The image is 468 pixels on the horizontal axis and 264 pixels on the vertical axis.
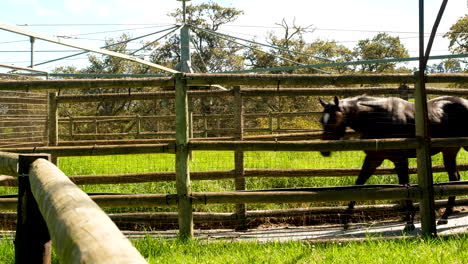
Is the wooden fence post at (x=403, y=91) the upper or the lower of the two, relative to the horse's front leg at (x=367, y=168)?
upper

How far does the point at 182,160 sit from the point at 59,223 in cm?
334

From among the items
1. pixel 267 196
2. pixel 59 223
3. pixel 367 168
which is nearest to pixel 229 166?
pixel 367 168

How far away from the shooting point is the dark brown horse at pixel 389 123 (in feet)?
19.5

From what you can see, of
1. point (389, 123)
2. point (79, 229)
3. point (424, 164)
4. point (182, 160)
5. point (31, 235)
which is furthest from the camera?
point (389, 123)

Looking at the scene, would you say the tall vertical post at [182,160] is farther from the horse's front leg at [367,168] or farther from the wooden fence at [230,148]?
the horse's front leg at [367,168]

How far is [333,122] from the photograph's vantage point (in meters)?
5.78

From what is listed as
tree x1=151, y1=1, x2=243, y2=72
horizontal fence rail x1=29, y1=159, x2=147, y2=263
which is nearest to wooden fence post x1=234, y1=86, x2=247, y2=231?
horizontal fence rail x1=29, y1=159, x2=147, y2=263

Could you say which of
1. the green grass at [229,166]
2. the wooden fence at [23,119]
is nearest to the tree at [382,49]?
the green grass at [229,166]

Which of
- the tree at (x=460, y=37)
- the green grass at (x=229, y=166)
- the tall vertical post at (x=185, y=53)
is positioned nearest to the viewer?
the green grass at (x=229, y=166)

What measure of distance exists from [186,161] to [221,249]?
35.8 inches

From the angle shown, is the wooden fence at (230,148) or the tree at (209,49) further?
the tree at (209,49)

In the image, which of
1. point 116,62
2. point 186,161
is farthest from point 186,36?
point 116,62

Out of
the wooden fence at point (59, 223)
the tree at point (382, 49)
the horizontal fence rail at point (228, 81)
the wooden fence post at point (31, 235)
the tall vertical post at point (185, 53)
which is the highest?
the tree at point (382, 49)

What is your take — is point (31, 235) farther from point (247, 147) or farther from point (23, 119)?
point (23, 119)
